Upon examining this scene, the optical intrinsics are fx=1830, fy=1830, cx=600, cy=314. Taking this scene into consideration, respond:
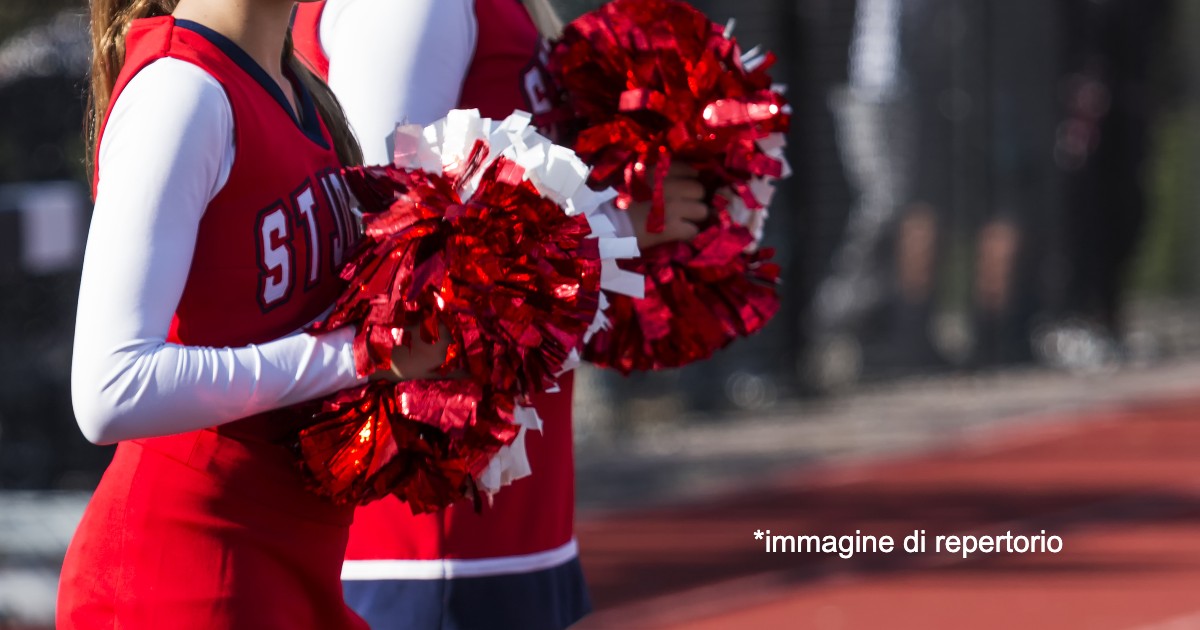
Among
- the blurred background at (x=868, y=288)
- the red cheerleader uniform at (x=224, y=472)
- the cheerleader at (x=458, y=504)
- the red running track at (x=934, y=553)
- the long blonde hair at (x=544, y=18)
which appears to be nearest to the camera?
A: the red cheerleader uniform at (x=224, y=472)

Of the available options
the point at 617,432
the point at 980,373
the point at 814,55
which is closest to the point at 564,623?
the point at 617,432

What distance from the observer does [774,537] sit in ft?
25.2

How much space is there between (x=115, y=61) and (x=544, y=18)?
75cm

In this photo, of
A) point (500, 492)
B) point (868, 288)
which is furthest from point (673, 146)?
point (868, 288)

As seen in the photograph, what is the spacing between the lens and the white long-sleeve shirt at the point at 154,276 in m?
1.72

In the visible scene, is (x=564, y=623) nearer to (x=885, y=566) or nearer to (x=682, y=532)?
A: (x=885, y=566)

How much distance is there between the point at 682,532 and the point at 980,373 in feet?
20.5

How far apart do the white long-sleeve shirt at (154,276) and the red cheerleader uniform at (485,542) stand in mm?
511

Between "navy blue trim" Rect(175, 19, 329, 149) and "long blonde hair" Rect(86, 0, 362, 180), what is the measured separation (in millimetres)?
21

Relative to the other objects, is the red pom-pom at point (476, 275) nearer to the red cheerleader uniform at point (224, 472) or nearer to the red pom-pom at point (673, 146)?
the red cheerleader uniform at point (224, 472)

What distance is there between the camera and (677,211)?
258 cm

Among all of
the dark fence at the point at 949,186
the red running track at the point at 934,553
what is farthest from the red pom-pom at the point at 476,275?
the dark fence at the point at 949,186

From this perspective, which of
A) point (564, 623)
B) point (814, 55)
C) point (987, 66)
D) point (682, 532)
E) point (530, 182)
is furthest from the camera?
point (987, 66)

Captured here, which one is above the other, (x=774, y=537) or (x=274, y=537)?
(x=274, y=537)
